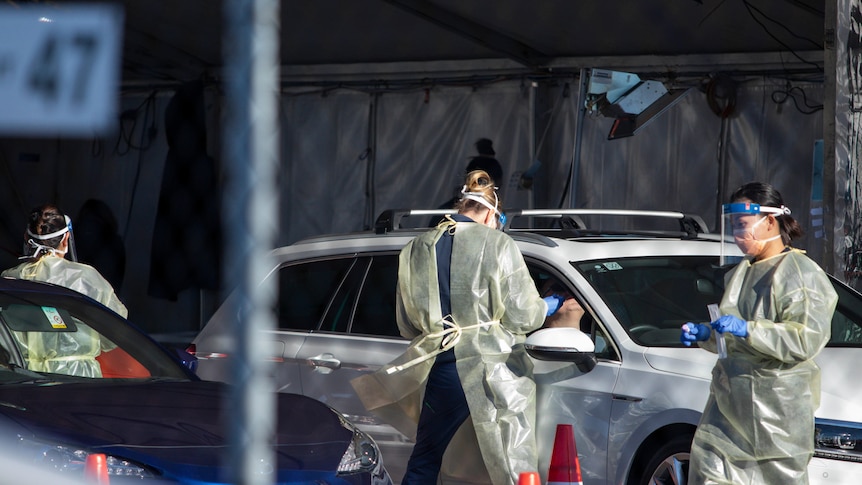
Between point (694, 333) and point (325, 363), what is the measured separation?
7.47 feet

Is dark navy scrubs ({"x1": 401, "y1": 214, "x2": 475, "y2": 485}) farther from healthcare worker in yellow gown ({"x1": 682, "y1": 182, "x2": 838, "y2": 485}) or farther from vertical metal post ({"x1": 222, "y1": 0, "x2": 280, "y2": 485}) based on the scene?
vertical metal post ({"x1": 222, "y1": 0, "x2": 280, "y2": 485})

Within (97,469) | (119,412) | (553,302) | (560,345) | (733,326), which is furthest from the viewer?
(553,302)

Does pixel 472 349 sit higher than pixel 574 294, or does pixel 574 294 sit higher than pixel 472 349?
pixel 574 294

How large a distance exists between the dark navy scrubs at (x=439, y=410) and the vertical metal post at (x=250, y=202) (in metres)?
3.24

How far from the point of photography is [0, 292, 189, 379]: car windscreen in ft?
16.7

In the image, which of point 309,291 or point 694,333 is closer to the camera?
point 694,333

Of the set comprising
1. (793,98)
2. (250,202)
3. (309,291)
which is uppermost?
(793,98)

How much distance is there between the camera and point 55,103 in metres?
2.67

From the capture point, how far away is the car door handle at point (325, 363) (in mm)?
5773

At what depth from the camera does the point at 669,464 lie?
15.4ft

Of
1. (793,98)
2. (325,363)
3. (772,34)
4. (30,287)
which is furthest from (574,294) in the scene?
(793,98)

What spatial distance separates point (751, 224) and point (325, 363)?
246cm

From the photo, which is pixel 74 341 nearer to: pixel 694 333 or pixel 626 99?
pixel 694 333

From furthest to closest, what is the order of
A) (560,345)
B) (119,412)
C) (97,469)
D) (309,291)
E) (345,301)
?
(309,291)
(345,301)
(560,345)
(119,412)
(97,469)
